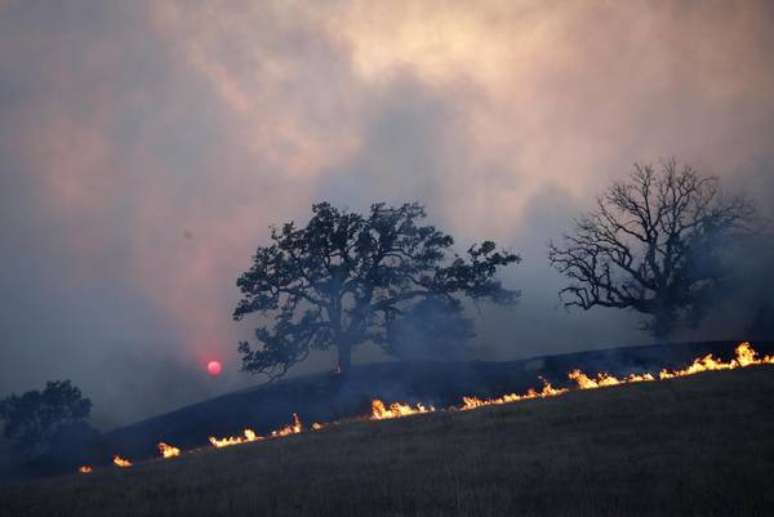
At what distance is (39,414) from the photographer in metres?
74.8

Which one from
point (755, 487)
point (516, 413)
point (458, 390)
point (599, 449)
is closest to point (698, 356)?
point (458, 390)

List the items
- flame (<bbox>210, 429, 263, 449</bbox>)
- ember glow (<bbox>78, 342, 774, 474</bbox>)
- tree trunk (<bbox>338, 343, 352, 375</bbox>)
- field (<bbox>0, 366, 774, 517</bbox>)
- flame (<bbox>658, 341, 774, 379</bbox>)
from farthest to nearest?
tree trunk (<bbox>338, 343, 352, 375</bbox>) < flame (<bbox>210, 429, 263, 449</bbox>) < ember glow (<bbox>78, 342, 774, 474</bbox>) < flame (<bbox>658, 341, 774, 379</bbox>) < field (<bbox>0, 366, 774, 517</bbox>)

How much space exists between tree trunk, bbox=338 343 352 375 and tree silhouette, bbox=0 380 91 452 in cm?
4564

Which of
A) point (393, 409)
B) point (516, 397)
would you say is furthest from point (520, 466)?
point (393, 409)

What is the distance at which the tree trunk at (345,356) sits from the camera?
4378 cm

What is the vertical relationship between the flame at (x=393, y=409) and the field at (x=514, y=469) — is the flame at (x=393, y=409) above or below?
above

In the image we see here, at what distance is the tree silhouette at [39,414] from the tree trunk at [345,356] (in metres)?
45.6

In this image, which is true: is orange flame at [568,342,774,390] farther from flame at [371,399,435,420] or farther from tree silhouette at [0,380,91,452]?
tree silhouette at [0,380,91,452]

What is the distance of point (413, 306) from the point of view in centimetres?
4559

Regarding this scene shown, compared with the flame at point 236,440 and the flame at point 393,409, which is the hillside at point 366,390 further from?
the flame at point 236,440

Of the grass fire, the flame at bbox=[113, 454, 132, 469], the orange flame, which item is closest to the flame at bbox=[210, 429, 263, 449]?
the flame at bbox=[113, 454, 132, 469]

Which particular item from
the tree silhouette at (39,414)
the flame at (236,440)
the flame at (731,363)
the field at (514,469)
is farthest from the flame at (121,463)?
the tree silhouette at (39,414)

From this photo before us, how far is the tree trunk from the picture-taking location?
1724 inches

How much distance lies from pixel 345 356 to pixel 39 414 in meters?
52.0
